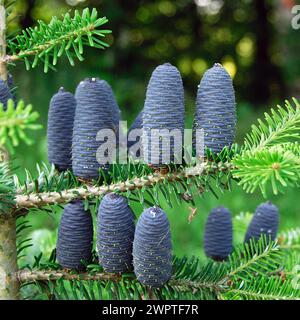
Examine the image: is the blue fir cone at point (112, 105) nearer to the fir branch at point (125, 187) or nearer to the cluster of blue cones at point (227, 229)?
the fir branch at point (125, 187)

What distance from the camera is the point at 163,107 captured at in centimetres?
50

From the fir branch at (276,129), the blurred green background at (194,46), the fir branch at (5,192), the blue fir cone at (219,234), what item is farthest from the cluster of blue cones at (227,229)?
the blurred green background at (194,46)

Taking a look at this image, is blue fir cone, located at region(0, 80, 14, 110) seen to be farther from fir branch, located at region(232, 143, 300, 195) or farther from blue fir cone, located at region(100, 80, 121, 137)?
fir branch, located at region(232, 143, 300, 195)

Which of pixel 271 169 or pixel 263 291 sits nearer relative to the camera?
pixel 271 169

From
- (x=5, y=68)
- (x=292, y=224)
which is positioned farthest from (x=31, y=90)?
(x=5, y=68)

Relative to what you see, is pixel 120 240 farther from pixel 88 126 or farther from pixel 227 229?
pixel 227 229

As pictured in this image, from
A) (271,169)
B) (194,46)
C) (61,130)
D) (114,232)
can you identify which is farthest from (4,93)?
(194,46)

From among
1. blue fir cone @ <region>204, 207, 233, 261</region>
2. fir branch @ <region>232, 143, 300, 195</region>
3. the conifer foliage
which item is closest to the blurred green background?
blue fir cone @ <region>204, 207, 233, 261</region>

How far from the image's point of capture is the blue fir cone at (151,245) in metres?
0.50

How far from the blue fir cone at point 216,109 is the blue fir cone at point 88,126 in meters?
0.11

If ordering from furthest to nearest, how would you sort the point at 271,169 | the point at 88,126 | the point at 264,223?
the point at 264,223 < the point at 88,126 < the point at 271,169

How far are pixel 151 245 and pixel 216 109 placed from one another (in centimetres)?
15

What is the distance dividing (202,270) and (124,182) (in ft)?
0.51

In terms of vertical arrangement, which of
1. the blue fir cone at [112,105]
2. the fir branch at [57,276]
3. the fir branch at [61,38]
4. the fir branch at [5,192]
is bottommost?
the fir branch at [57,276]
